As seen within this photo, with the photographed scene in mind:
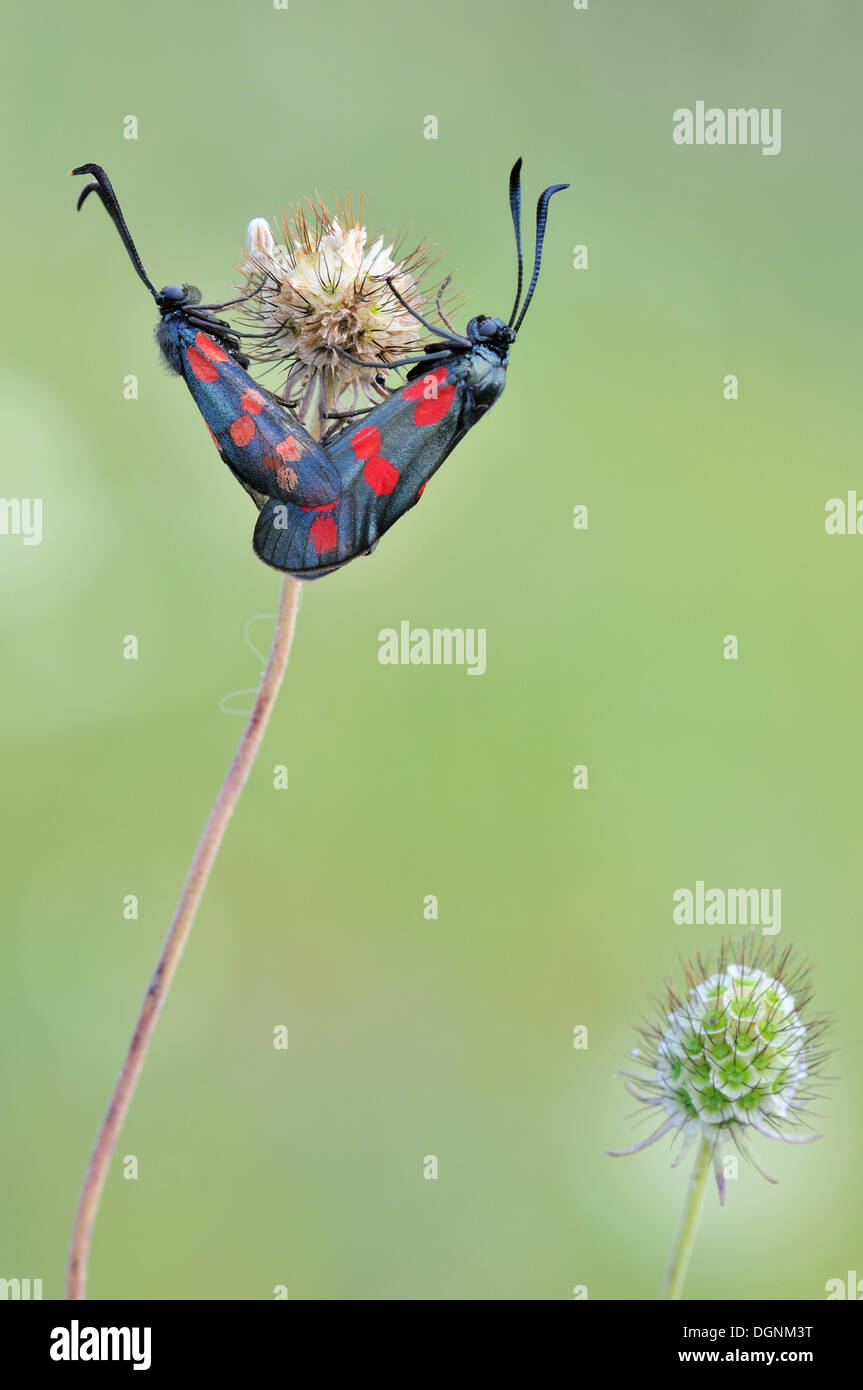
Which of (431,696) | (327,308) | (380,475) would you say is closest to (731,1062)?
(380,475)

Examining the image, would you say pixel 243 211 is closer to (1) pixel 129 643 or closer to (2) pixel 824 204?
(1) pixel 129 643

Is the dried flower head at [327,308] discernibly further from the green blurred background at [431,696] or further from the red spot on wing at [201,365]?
the green blurred background at [431,696]

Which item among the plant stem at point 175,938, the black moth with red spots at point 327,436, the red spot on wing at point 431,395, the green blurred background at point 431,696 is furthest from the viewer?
the green blurred background at point 431,696

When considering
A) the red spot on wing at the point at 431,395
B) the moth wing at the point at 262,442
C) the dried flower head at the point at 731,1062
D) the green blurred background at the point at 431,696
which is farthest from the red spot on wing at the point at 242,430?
the green blurred background at the point at 431,696

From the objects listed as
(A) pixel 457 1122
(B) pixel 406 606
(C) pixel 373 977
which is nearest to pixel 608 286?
(B) pixel 406 606

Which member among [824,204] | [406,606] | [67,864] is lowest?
[67,864]

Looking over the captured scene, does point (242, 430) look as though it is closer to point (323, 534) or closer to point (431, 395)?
point (323, 534)
